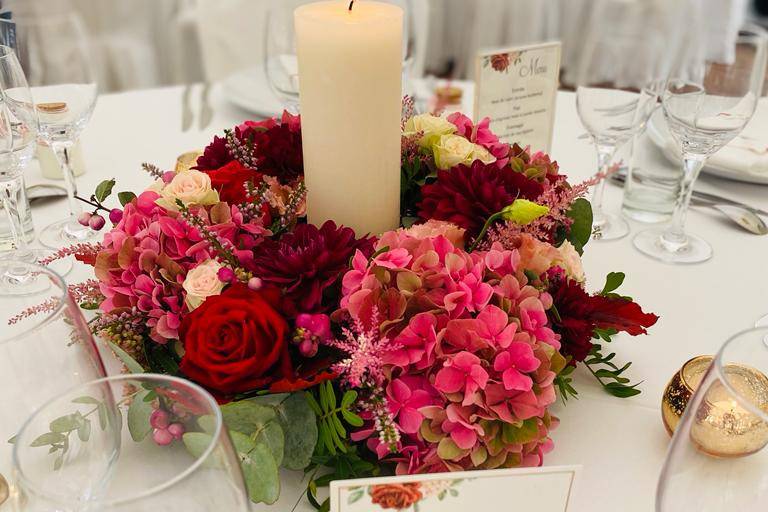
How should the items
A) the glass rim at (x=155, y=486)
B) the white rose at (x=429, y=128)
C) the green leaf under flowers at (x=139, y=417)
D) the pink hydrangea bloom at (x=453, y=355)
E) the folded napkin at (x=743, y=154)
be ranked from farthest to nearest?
the folded napkin at (x=743, y=154)
the white rose at (x=429, y=128)
the pink hydrangea bloom at (x=453, y=355)
the green leaf under flowers at (x=139, y=417)
the glass rim at (x=155, y=486)

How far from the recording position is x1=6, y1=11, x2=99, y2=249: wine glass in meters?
0.98

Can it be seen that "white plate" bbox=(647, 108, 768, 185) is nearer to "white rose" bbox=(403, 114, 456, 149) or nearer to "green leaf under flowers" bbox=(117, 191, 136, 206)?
"white rose" bbox=(403, 114, 456, 149)

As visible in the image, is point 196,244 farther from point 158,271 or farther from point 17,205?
point 17,205

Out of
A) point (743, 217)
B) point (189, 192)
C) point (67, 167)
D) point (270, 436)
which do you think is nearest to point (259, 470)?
point (270, 436)

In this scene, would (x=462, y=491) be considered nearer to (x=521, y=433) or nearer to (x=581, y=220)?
(x=521, y=433)

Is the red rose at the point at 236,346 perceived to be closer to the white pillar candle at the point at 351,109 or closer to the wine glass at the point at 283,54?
the white pillar candle at the point at 351,109

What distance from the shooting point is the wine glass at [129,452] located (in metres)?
0.36

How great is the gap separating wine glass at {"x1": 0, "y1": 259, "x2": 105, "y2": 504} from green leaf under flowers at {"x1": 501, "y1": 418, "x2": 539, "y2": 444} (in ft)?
0.98

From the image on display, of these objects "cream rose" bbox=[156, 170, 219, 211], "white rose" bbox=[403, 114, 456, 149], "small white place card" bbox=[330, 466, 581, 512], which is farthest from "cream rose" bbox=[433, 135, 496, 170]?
"small white place card" bbox=[330, 466, 581, 512]

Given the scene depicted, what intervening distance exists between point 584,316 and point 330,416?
0.75 feet

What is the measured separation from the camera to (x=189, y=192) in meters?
0.68

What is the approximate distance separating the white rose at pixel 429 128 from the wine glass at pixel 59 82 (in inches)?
18.5

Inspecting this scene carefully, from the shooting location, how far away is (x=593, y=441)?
0.65m

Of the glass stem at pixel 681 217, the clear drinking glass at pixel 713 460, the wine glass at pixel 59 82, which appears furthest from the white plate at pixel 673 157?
the wine glass at pixel 59 82
